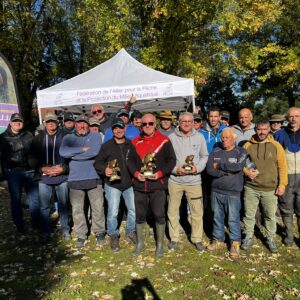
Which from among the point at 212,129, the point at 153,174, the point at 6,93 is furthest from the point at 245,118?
the point at 6,93

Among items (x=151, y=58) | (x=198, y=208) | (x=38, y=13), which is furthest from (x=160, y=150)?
(x=38, y=13)

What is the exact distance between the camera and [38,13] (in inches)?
640

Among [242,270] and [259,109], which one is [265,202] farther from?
[259,109]

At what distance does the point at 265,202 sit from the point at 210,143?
1.44 metres

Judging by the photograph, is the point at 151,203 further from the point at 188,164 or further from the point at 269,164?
the point at 269,164

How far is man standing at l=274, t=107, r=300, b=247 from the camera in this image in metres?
5.50

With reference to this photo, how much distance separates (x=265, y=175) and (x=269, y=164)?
7.1 inches

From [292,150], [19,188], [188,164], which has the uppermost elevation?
[292,150]

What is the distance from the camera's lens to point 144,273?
15.8ft

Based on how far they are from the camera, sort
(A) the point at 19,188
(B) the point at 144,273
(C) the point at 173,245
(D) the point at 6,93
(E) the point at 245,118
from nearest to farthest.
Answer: (B) the point at 144,273 < (C) the point at 173,245 < (E) the point at 245,118 < (A) the point at 19,188 < (D) the point at 6,93

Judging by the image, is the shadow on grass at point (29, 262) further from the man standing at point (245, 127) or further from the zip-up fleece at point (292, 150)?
the zip-up fleece at point (292, 150)

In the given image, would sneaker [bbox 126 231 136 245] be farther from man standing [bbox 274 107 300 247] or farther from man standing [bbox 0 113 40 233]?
man standing [bbox 274 107 300 247]

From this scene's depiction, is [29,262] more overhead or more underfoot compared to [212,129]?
more underfoot

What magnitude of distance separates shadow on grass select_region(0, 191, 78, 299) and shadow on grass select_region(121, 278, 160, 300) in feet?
3.27
